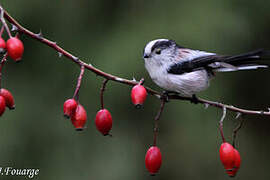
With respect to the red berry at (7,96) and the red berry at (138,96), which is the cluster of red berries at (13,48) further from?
the red berry at (138,96)

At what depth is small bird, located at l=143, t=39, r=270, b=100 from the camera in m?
3.16

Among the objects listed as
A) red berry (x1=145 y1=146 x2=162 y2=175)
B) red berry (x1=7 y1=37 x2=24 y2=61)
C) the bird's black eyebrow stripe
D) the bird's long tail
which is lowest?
red berry (x1=145 y1=146 x2=162 y2=175)

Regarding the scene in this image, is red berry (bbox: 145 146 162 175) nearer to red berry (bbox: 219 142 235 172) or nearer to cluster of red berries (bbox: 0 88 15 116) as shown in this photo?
red berry (bbox: 219 142 235 172)

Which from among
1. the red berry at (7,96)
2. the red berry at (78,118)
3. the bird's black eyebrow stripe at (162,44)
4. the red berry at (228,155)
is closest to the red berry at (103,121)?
the red berry at (78,118)

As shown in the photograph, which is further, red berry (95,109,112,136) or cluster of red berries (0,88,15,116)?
red berry (95,109,112,136)

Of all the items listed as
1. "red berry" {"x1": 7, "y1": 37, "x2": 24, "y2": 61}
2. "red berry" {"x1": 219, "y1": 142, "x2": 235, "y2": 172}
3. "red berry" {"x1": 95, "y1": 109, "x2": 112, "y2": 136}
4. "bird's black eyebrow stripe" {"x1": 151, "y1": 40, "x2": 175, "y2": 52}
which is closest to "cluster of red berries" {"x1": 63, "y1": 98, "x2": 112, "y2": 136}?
"red berry" {"x1": 95, "y1": 109, "x2": 112, "y2": 136}

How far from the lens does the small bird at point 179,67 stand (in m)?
3.16

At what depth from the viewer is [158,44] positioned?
10.6 feet

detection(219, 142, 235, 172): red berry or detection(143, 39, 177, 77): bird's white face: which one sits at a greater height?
detection(143, 39, 177, 77): bird's white face

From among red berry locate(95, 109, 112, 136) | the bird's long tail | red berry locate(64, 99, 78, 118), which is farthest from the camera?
the bird's long tail

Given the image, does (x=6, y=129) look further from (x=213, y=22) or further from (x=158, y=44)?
(x=213, y=22)

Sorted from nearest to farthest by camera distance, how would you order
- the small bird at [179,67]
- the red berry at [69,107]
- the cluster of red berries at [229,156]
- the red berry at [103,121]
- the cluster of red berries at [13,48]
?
the cluster of red berries at [13,48] → the red berry at [69,107] → the red berry at [103,121] → the cluster of red berries at [229,156] → the small bird at [179,67]

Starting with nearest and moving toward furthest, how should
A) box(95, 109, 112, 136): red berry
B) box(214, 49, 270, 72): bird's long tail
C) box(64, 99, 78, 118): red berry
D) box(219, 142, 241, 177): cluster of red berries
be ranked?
box(64, 99, 78, 118): red berry
box(95, 109, 112, 136): red berry
box(219, 142, 241, 177): cluster of red berries
box(214, 49, 270, 72): bird's long tail

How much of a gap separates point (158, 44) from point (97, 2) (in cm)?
146
